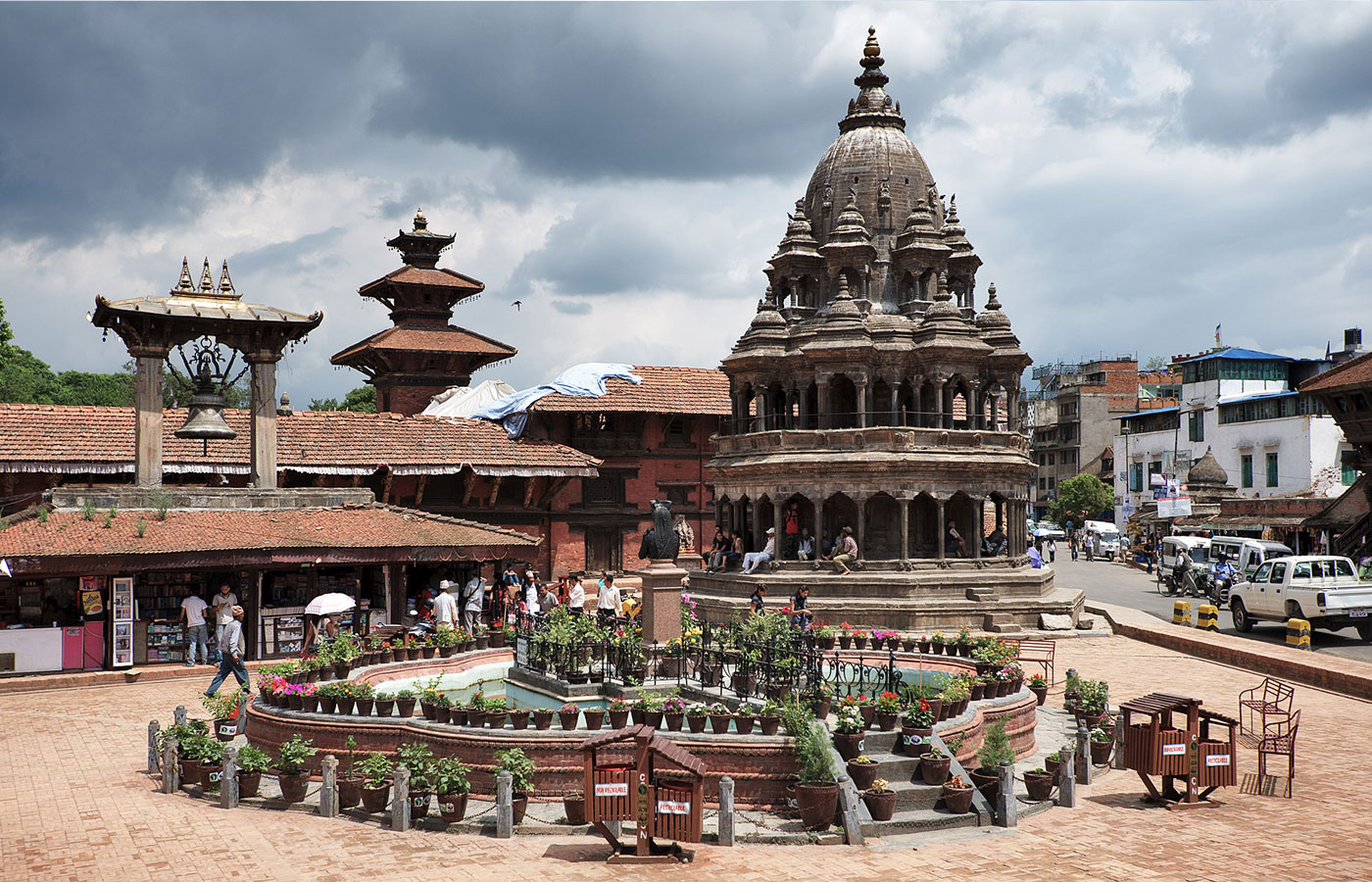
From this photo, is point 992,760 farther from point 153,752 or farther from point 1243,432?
point 1243,432

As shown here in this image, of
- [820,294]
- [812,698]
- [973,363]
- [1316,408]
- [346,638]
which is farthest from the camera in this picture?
[1316,408]

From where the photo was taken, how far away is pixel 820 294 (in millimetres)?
38406

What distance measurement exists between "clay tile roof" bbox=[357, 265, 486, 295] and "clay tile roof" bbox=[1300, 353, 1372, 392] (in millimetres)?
35182

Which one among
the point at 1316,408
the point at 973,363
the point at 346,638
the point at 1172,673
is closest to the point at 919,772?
the point at 346,638

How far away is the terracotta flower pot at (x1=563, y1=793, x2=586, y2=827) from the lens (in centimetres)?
1312

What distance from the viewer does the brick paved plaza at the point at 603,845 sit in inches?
455

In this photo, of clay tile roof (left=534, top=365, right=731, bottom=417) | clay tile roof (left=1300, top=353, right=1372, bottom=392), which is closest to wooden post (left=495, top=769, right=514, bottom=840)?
clay tile roof (left=534, top=365, right=731, bottom=417)

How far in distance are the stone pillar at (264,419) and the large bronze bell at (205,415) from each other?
857 millimetres

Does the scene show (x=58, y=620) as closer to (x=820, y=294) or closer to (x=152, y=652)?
(x=152, y=652)

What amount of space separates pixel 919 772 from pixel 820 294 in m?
25.9

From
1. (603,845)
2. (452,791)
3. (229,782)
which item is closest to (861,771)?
(603,845)

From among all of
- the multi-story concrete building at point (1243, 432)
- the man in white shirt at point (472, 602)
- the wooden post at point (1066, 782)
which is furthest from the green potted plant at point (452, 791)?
the multi-story concrete building at point (1243, 432)

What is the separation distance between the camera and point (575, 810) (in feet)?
43.1

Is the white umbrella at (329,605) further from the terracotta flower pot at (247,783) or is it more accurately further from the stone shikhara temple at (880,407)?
the stone shikhara temple at (880,407)
